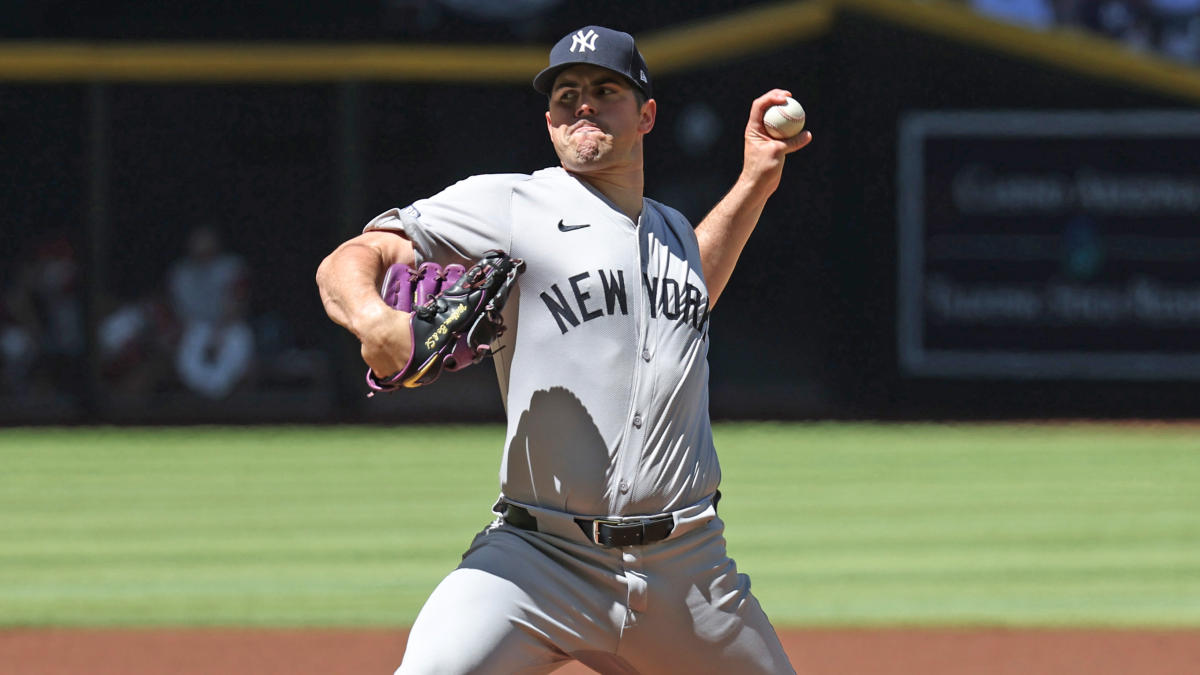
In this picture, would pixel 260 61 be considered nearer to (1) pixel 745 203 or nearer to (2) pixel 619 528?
(1) pixel 745 203

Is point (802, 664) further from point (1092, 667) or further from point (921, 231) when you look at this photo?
point (921, 231)

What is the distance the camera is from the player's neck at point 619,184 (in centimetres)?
317

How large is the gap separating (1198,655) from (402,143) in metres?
11.9

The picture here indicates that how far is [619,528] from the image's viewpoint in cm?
295

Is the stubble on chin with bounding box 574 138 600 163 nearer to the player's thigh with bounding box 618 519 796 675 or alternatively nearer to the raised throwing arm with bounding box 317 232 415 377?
the raised throwing arm with bounding box 317 232 415 377

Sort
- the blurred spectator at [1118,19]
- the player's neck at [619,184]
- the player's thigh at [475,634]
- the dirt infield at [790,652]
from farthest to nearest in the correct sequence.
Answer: the blurred spectator at [1118,19] < the dirt infield at [790,652] < the player's neck at [619,184] < the player's thigh at [475,634]

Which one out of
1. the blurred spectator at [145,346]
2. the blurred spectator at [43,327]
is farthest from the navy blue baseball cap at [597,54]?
the blurred spectator at [43,327]

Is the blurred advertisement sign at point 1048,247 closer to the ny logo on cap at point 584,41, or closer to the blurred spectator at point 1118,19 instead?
the blurred spectator at point 1118,19

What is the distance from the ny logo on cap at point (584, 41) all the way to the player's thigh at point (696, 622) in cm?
106

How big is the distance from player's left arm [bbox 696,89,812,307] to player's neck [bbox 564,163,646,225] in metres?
0.31

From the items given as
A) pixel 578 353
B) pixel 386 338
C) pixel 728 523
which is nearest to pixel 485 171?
pixel 728 523

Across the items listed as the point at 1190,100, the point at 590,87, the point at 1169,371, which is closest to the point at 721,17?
the point at 1190,100

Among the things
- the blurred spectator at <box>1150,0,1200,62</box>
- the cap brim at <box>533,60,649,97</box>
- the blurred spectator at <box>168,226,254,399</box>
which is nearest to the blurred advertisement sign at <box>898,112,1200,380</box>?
the blurred spectator at <box>1150,0,1200,62</box>

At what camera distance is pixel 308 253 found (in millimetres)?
16344
